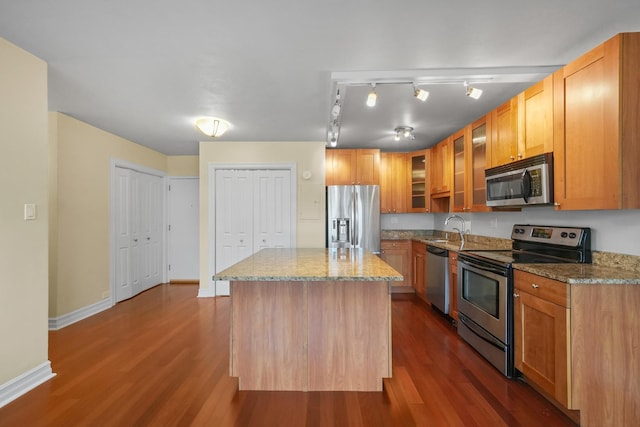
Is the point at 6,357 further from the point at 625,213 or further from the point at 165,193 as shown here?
the point at 625,213

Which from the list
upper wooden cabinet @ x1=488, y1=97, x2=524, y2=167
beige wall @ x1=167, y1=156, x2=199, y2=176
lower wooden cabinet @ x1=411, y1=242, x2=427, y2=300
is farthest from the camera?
beige wall @ x1=167, y1=156, x2=199, y2=176

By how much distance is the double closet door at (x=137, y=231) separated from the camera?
4359 mm

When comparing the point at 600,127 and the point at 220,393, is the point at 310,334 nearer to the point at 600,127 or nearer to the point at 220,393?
the point at 220,393

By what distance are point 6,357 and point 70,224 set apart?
1.86 meters

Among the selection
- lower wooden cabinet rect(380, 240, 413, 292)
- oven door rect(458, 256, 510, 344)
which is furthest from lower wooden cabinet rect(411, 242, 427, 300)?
oven door rect(458, 256, 510, 344)

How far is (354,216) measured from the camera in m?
4.53

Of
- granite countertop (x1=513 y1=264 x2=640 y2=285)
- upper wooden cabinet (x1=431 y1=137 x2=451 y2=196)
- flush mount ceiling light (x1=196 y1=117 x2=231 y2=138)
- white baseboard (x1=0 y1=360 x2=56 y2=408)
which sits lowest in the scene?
white baseboard (x1=0 y1=360 x2=56 y2=408)

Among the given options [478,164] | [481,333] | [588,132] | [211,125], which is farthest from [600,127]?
[211,125]

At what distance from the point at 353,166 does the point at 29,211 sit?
3681 millimetres

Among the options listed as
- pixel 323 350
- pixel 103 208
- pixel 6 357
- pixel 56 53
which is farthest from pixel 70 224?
pixel 323 350

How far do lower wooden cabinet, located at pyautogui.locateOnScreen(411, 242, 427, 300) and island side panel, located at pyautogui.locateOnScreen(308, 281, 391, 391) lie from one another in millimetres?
2333

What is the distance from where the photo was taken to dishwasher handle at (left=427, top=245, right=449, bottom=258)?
3.59 metres

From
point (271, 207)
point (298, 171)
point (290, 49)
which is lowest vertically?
point (271, 207)

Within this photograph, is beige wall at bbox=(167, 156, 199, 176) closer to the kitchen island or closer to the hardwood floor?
the hardwood floor
